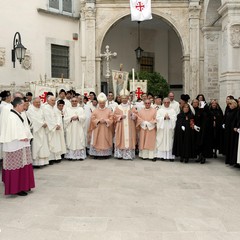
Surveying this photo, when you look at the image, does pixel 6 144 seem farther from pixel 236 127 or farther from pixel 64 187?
pixel 236 127

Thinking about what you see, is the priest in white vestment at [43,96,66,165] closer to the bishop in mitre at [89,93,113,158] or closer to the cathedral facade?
the bishop in mitre at [89,93,113,158]

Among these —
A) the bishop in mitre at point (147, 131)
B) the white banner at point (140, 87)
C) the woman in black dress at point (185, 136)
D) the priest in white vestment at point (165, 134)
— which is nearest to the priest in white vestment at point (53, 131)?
the bishop in mitre at point (147, 131)

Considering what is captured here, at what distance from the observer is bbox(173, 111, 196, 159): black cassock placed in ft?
28.9

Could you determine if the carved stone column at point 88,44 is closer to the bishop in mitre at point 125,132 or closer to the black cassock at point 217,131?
the bishop in mitre at point 125,132

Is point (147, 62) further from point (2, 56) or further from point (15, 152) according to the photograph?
point (15, 152)

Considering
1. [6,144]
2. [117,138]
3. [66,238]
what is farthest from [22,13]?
[66,238]

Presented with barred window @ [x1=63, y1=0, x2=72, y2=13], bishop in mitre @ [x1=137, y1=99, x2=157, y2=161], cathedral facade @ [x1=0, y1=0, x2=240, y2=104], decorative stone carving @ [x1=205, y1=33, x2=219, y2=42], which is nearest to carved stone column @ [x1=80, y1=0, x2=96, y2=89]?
cathedral facade @ [x1=0, y1=0, x2=240, y2=104]

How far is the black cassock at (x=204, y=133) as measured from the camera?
8.82m

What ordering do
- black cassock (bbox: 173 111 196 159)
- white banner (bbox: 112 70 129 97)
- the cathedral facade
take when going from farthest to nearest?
the cathedral facade, white banner (bbox: 112 70 129 97), black cassock (bbox: 173 111 196 159)

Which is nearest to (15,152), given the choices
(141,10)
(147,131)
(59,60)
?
(147,131)

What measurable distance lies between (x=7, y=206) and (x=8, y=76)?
8.88m

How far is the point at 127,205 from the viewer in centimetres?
545

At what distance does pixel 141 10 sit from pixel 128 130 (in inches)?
222

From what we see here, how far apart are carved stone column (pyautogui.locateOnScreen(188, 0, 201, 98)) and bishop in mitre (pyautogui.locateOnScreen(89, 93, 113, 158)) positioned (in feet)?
20.5
